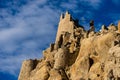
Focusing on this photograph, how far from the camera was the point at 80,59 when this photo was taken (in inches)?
2287

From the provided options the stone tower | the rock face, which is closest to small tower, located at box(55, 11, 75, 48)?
the stone tower

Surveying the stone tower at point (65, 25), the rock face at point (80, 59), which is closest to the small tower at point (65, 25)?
the stone tower at point (65, 25)

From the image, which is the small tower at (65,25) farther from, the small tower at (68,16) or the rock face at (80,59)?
the rock face at (80,59)

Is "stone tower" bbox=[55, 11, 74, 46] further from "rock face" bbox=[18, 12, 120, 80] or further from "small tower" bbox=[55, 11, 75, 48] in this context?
"rock face" bbox=[18, 12, 120, 80]

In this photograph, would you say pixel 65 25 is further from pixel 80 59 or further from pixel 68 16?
pixel 80 59

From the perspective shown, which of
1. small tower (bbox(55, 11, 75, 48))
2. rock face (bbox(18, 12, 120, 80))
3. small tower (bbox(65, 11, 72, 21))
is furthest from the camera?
small tower (bbox(65, 11, 72, 21))

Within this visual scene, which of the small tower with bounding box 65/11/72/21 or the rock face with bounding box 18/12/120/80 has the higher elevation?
the small tower with bounding box 65/11/72/21

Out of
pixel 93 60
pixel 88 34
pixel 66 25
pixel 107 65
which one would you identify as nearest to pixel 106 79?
pixel 107 65

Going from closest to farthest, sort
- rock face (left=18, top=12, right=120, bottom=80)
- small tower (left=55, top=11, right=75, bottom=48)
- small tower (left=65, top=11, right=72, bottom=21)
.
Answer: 1. rock face (left=18, top=12, right=120, bottom=80)
2. small tower (left=55, top=11, right=75, bottom=48)
3. small tower (left=65, top=11, right=72, bottom=21)

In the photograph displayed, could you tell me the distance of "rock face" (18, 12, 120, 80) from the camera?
171 ft

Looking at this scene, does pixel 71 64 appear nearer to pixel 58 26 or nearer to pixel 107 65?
pixel 107 65

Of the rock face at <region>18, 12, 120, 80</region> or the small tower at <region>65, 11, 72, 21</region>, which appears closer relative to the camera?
the rock face at <region>18, 12, 120, 80</region>

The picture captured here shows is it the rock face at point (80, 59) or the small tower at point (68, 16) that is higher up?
the small tower at point (68, 16)

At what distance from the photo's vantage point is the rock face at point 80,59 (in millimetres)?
52125
